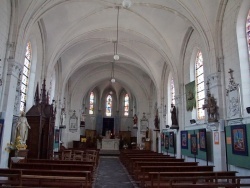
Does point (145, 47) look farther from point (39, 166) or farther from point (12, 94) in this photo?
point (39, 166)

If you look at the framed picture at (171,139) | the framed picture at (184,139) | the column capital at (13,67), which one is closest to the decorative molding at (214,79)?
the framed picture at (184,139)

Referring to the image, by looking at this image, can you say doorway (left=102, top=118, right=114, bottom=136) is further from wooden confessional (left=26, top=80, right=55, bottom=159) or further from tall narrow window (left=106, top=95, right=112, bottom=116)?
wooden confessional (left=26, top=80, right=55, bottom=159)

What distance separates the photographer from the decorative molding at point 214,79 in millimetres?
11172

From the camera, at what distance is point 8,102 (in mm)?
10016

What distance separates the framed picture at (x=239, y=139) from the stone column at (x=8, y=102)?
9674 mm

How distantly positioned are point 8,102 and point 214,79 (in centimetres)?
964

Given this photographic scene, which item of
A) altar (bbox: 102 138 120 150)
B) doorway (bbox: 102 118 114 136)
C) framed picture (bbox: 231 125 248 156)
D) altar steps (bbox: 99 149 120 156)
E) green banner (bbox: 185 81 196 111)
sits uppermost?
green banner (bbox: 185 81 196 111)

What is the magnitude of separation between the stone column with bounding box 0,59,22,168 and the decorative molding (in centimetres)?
935

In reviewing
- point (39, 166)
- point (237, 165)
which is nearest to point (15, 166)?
point (39, 166)

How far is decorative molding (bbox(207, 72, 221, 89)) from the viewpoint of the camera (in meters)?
11.2

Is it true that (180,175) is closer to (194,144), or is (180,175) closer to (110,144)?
(194,144)

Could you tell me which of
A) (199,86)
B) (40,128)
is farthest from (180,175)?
(40,128)

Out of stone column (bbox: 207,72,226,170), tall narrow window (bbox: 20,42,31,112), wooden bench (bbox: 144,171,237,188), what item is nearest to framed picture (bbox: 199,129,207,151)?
stone column (bbox: 207,72,226,170)

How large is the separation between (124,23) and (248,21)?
8.58m
